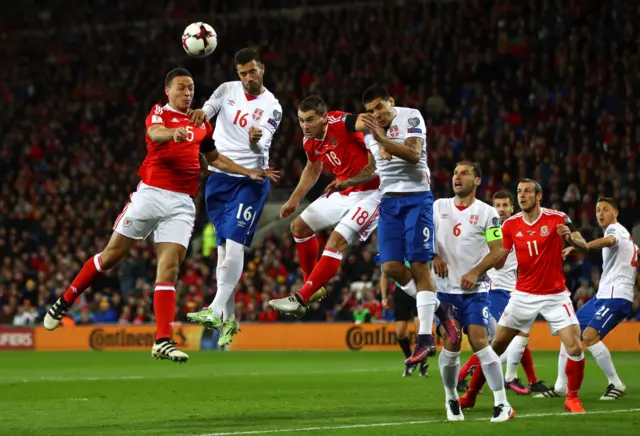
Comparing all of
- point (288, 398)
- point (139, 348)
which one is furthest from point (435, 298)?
point (139, 348)

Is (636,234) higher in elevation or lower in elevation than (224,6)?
lower

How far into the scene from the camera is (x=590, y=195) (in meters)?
24.3

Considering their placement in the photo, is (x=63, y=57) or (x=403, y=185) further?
(x=63, y=57)

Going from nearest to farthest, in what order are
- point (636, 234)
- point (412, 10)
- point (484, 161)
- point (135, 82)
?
1. point (636, 234)
2. point (484, 161)
3. point (412, 10)
4. point (135, 82)

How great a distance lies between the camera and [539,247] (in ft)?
38.0

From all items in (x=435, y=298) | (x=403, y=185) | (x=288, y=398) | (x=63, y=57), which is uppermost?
(x=63, y=57)

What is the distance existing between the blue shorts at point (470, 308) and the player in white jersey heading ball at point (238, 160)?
8.38ft

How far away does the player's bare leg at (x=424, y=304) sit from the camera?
11266mm

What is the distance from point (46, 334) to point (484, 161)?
39.1 feet

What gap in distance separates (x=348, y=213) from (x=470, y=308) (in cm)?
205

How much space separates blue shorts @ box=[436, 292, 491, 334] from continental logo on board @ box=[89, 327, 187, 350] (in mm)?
16747

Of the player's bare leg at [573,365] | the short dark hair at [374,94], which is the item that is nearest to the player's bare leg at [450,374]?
the player's bare leg at [573,365]

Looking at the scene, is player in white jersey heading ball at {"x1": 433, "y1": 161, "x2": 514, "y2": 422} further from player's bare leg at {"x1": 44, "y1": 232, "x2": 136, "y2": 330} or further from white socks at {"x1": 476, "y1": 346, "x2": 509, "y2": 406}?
player's bare leg at {"x1": 44, "y1": 232, "x2": 136, "y2": 330}

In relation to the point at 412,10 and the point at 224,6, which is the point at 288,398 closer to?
the point at 412,10
